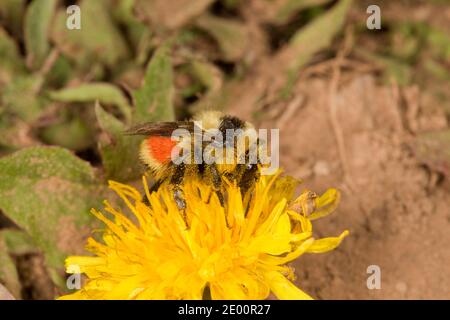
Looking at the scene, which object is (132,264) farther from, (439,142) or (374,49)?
(374,49)

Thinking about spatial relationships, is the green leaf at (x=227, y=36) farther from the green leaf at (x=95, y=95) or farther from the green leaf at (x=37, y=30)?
the green leaf at (x=37, y=30)

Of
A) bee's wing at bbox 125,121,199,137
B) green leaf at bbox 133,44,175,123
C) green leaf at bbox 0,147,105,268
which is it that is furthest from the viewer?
green leaf at bbox 133,44,175,123

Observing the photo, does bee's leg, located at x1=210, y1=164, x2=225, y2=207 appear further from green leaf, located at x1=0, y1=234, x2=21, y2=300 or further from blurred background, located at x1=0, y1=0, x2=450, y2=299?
green leaf, located at x1=0, y1=234, x2=21, y2=300

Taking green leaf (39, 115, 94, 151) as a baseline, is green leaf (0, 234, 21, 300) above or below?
below

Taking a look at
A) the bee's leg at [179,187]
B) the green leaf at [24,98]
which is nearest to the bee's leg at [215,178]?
the bee's leg at [179,187]

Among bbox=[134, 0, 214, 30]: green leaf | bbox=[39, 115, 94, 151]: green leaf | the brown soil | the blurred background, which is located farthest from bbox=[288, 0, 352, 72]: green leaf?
bbox=[39, 115, 94, 151]: green leaf
